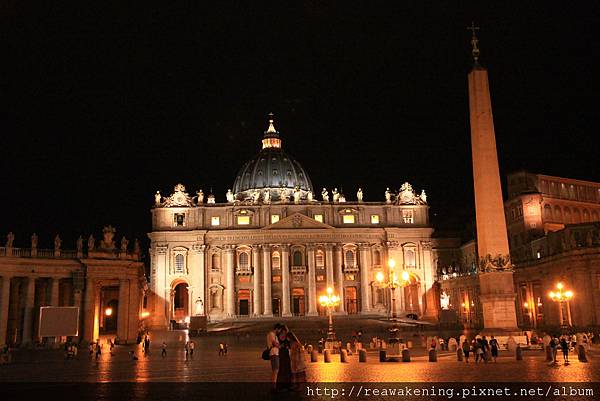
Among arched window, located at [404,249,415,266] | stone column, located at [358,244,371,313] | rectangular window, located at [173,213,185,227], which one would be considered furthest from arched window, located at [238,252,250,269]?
arched window, located at [404,249,415,266]

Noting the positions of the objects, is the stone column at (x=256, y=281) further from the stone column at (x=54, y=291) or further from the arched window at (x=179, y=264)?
the stone column at (x=54, y=291)

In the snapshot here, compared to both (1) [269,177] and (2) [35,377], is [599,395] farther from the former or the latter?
(1) [269,177]

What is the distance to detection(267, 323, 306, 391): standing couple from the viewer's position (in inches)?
584

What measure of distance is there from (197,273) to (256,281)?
794 cm

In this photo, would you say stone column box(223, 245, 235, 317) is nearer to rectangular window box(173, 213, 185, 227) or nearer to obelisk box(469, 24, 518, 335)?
rectangular window box(173, 213, 185, 227)

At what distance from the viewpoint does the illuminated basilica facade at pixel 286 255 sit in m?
85.4

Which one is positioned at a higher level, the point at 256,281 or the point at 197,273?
the point at 197,273

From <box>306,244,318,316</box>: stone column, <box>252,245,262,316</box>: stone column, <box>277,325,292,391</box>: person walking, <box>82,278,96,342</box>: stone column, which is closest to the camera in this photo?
<box>277,325,292,391</box>: person walking

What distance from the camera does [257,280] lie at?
85.7 meters

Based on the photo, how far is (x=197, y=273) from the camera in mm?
85688

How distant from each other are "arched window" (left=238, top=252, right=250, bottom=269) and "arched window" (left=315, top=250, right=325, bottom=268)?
9401 millimetres

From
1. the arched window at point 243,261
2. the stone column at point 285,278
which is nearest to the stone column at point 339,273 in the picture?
the stone column at point 285,278

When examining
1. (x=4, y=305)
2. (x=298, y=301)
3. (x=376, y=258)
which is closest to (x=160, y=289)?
(x=298, y=301)

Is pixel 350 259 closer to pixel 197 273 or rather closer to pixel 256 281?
pixel 256 281
